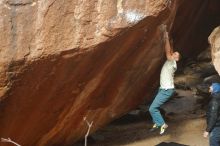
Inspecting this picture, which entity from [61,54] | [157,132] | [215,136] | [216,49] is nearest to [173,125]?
[157,132]

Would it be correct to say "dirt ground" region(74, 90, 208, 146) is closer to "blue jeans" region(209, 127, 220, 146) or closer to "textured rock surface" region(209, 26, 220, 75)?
"blue jeans" region(209, 127, 220, 146)

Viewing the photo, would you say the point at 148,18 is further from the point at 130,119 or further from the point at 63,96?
the point at 130,119

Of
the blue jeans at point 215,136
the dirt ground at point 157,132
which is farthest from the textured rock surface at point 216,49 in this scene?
the blue jeans at point 215,136

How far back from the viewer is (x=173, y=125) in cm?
988

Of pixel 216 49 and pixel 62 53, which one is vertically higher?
pixel 62 53

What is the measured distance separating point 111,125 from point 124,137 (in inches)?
40.9

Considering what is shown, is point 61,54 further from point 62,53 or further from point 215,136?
point 215,136

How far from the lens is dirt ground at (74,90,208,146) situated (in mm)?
9062

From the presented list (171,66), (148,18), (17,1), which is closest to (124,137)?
(171,66)

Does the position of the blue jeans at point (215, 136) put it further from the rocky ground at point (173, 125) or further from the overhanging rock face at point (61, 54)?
the overhanging rock face at point (61, 54)

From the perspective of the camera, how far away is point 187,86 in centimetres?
1366

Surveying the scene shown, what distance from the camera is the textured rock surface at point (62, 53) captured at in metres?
6.51

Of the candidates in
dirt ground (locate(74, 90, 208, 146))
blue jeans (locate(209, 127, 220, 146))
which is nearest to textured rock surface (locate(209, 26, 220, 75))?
dirt ground (locate(74, 90, 208, 146))

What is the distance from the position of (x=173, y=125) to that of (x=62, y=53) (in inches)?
156
